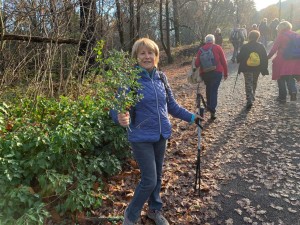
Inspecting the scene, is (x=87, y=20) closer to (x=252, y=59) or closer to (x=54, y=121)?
(x=54, y=121)

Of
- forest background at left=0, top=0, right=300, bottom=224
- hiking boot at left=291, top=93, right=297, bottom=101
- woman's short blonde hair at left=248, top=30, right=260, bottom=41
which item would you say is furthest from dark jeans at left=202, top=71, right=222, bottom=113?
forest background at left=0, top=0, right=300, bottom=224

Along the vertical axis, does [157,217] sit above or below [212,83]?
below

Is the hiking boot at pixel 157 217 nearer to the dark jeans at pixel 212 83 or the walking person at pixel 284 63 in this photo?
the dark jeans at pixel 212 83

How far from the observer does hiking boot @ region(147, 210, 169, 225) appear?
3.23 m

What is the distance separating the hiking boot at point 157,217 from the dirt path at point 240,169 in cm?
13

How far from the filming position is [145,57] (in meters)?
2.81

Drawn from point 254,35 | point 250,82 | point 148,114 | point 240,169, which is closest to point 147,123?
point 148,114

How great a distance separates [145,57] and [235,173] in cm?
264

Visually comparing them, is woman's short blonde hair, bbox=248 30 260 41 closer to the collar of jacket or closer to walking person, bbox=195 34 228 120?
walking person, bbox=195 34 228 120

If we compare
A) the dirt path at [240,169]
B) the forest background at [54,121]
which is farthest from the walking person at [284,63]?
the forest background at [54,121]

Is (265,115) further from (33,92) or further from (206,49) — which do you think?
(33,92)

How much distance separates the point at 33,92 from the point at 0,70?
112cm

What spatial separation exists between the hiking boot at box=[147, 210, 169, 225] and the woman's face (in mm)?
1740

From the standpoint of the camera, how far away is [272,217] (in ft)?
10.9
